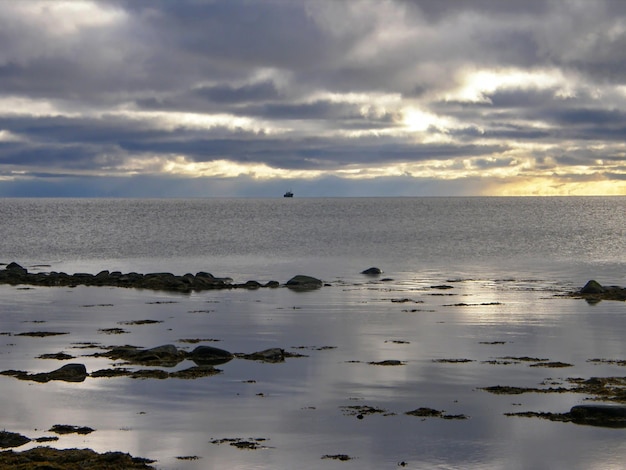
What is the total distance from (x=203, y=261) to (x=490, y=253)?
111 feet

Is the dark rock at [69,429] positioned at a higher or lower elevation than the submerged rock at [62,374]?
lower

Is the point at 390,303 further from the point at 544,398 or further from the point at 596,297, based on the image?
the point at 544,398

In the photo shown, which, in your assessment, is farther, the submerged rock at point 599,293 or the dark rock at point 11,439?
the submerged rock at point 599,293

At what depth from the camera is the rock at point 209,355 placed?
31766 millimetres

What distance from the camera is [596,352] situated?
110 ft

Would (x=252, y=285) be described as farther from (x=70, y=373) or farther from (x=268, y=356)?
(x=70, y=373)

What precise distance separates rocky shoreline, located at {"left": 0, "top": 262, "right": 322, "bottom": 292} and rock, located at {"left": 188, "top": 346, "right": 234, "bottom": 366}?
26.9m

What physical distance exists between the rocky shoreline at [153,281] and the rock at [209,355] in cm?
2690

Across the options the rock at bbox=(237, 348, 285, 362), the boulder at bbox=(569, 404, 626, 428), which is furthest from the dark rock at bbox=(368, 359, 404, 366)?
the boulder at bbox=(569, 404, 626, 428)

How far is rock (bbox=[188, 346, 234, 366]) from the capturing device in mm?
31766

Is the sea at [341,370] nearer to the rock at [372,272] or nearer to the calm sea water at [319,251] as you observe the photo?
the rock at [372,272]

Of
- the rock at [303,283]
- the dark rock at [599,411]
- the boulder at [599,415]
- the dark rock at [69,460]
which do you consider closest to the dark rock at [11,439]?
the dark rock at [69,460]

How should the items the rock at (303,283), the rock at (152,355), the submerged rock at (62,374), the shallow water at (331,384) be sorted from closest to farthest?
the shallow water at (331,384) < the submerged rock at (62,374) < the rock at (152,355) < the rock at (303,283)

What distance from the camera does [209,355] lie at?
32156mm
